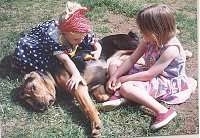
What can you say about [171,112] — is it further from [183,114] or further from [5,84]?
[5,84]

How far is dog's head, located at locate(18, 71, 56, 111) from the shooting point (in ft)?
6.92

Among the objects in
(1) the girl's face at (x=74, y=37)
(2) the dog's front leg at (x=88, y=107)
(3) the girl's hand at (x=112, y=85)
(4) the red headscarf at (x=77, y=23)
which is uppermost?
(4) the red headscarf at (x=77, y=23)

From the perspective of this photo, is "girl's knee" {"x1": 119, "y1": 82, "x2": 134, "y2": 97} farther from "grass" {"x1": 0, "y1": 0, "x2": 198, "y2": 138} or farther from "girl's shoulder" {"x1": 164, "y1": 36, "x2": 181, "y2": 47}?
"girl's shoulder" {"x1": 164, "y1": 36, "x2": 181, "y2": 47}

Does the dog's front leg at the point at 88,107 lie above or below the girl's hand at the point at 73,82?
below

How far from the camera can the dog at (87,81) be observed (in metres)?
2.12

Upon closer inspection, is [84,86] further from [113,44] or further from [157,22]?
[157,22]

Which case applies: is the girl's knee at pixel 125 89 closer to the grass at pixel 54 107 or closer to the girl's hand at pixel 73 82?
the grass at pixel 54 107

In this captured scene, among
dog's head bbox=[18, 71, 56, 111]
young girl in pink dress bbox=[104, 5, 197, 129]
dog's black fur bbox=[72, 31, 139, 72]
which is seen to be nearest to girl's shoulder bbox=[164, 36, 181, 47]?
young girl in pink dress bbox=[104, 5, 197, 129]

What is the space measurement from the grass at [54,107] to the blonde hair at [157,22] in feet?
0.14

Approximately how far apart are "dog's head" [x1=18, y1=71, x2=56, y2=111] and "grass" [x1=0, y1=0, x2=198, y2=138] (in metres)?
0.03

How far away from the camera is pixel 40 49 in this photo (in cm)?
212

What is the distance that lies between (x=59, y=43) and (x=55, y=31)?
0.17ft

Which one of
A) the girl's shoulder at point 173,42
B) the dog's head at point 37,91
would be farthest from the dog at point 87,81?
the girl's shoulder at point 173,42

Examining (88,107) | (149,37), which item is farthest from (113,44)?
(88,107)
